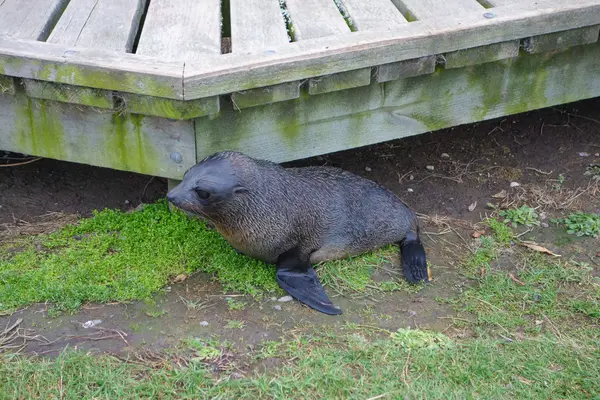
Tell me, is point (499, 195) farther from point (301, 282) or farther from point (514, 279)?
point (301, 282)

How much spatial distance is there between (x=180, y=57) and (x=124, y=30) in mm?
515

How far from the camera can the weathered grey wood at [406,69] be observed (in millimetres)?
4016

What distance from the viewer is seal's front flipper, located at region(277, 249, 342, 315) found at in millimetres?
3787

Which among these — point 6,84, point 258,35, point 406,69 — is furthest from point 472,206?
point 6,84

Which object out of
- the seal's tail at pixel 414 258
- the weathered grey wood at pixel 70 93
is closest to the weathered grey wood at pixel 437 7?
the seal's tail at pixel 414 258

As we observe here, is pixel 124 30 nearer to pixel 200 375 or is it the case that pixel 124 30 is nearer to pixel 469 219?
pixel 200 375

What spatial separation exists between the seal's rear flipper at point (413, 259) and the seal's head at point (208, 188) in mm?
1176

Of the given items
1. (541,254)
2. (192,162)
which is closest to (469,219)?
(541,254)

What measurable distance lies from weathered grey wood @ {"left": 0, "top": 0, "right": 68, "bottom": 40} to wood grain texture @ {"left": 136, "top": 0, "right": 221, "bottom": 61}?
1.86 ft

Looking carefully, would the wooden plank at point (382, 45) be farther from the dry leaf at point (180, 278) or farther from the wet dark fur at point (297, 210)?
the dry leaf at point (180, 278)

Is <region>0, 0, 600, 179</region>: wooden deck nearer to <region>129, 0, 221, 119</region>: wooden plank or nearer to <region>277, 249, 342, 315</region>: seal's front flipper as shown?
<region>129, 0, 221, 119</region>: wooden plank

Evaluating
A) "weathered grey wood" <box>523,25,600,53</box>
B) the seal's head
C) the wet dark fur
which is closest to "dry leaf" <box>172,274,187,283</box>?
the wet dark fur

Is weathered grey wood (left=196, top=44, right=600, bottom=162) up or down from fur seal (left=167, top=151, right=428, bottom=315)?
up

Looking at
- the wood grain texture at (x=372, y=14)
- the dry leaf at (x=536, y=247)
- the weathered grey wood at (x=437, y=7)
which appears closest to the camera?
the wood grain texture at (x=372, y=14)
